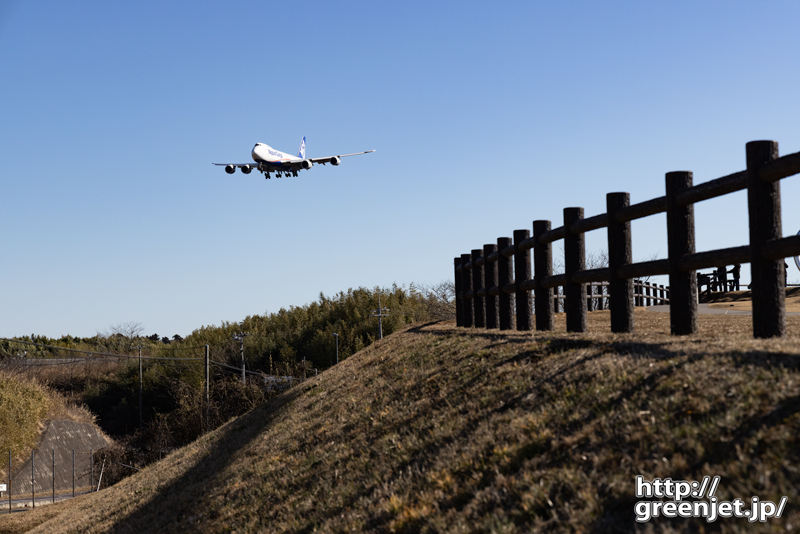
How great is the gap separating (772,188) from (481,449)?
401 cm

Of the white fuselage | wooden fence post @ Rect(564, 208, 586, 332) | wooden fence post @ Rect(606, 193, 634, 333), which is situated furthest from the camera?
the white fuselage

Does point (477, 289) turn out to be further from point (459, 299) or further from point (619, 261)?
point (619, 261)

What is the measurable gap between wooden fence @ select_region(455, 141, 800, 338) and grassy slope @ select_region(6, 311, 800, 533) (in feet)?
2.36

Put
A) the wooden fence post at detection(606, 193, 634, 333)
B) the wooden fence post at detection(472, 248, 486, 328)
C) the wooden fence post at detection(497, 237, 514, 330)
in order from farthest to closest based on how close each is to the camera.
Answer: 1. the wooden fence post at detection(472, 248, 486, 328)
2. the wooden fence post at detection(497, 237, 514, 330)
3. the wooden fence post at detection(606, 193, 634, 333)

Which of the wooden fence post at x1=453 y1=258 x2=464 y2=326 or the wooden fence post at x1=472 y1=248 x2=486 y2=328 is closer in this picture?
the wooden fence post at x1=472 y1=248 x2=486 y2=328

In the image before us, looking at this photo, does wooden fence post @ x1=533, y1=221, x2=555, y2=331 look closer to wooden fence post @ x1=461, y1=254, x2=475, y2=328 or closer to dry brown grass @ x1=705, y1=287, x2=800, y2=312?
wooden fence post @ x1=461, y1=254, x2=475, y2=328

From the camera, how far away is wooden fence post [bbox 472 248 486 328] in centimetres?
1661

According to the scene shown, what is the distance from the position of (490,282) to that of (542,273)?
3.64m

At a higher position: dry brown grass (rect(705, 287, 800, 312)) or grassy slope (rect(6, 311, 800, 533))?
dry brown grass (rect(705, 287, 800, 312))

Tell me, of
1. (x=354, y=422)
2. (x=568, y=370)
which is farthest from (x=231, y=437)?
(x=568, y=370)

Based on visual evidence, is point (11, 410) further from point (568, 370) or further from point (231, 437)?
point (568, 370)

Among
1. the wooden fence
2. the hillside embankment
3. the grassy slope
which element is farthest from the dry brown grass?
the hillside embankment

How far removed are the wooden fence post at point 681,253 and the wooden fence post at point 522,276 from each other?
5.04m

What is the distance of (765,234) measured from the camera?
6805mm
